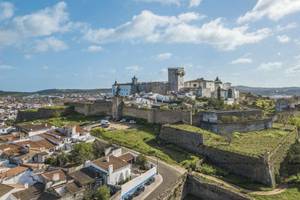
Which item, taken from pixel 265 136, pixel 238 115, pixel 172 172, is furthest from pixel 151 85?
pixel 172 172

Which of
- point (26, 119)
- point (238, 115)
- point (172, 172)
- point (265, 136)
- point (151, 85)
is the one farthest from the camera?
point (151, 85)

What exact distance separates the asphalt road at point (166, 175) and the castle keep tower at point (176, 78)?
3446 centimetres

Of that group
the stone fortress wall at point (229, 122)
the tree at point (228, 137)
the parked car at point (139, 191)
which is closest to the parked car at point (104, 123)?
the stone fortress wall at point (229, 122)

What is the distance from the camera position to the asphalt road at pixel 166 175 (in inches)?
772

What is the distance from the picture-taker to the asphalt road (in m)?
19.6

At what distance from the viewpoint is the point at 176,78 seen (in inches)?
2328

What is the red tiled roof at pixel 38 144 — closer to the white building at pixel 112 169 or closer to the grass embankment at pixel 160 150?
the grass embankment at pixel 160 150

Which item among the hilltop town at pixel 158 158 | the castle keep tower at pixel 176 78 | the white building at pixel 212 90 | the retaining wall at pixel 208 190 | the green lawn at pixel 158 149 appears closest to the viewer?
the hilltop town at pixel 158 158

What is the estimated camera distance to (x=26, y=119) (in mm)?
49312

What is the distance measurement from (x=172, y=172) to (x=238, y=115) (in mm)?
13854

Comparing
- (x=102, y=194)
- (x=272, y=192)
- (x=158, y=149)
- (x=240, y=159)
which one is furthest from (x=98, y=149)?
(x=272, y=192)

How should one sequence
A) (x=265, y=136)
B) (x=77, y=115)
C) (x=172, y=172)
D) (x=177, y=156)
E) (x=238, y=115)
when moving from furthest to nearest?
(x=77, y=115), (x=238, y=115), (x=265, y=136), (x=177, y=156), (x=172, y=172)

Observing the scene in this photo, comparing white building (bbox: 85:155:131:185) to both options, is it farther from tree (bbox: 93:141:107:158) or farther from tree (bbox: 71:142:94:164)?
tree (bbox: 93:141:107:158)

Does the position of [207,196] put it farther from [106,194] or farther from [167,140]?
[167,140]
